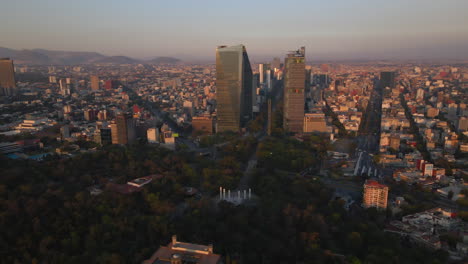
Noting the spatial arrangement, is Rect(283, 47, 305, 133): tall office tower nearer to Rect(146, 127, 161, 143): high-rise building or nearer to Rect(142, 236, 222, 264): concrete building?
Rect(146, 127, 161, 143): high-rise building

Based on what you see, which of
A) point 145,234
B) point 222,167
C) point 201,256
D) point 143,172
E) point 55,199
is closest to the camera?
point 201,256

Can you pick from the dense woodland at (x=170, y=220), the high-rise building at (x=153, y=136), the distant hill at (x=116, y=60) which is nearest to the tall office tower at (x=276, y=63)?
A: the high-rise building at (x=153, y=136)

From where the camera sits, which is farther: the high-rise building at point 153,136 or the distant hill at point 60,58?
the distant hill at point 60,58

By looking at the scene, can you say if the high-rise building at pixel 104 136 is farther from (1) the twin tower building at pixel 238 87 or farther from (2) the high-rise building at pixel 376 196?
(2) the high-rise building at pixel 376 196

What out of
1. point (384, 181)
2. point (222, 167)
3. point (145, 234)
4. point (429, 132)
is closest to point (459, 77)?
point (429, 132)

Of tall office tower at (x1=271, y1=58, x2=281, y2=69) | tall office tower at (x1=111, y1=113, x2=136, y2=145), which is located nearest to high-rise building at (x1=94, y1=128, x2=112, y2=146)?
tall office tower at (x1=111, y1=113, x2=136, y2=145)

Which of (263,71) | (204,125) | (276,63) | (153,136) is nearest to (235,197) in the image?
(153,136)

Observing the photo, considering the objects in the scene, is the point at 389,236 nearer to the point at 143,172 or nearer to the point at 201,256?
the point at 201,256
